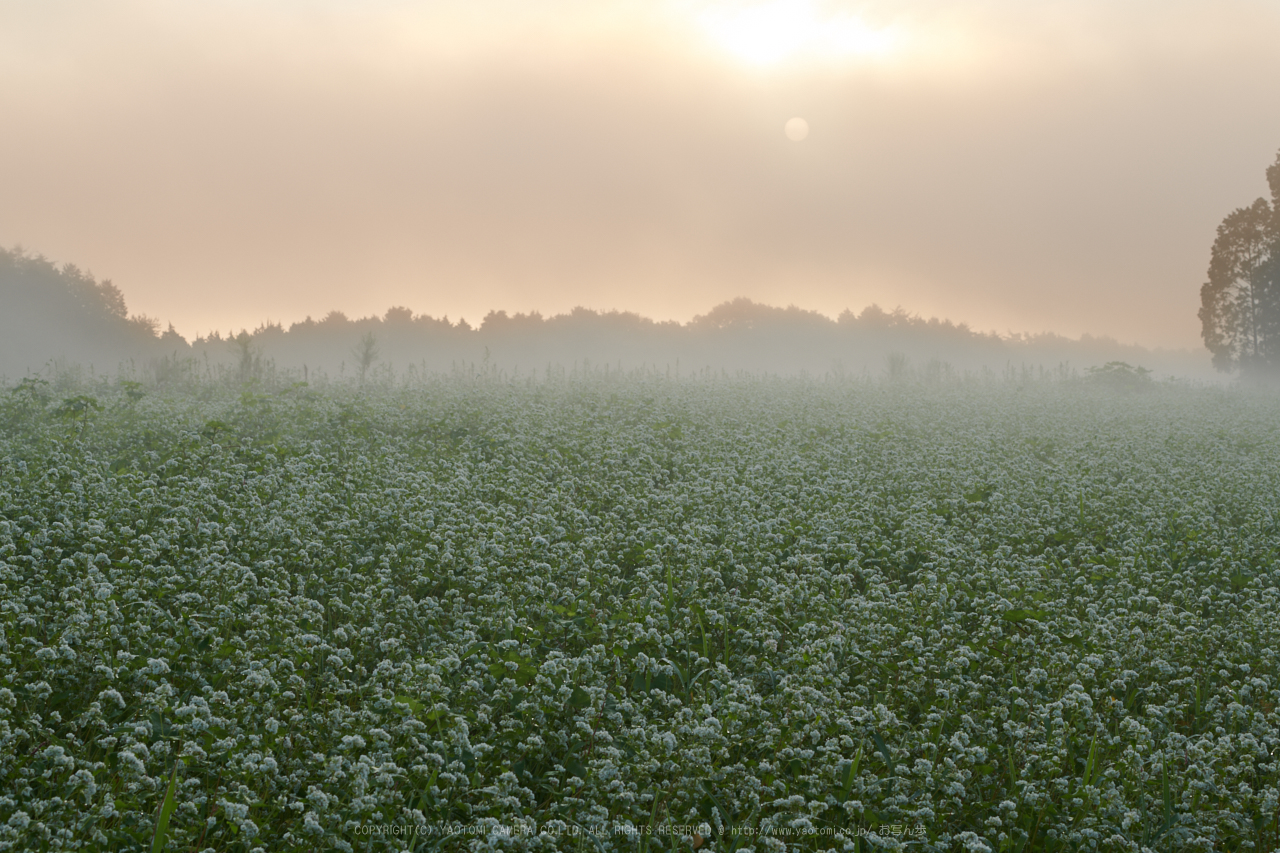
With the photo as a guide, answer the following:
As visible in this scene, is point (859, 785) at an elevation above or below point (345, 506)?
below

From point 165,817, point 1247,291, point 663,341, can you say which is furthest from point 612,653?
point 663,341

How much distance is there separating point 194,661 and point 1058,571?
29.4ft

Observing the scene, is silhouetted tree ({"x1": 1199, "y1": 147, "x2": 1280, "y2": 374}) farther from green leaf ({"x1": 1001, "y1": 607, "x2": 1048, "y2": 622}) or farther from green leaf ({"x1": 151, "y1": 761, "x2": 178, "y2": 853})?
green leaf ({"x1": 151, "y1": 761, "x2": 178, "y2": 853})

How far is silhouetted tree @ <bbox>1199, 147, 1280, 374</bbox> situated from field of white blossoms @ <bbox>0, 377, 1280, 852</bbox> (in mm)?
37713

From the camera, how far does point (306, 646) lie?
19.4ft

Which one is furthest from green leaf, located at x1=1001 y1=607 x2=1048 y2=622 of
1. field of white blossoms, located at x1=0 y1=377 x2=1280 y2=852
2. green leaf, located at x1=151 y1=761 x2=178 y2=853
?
green leaf, located at x1=151 y1=761 x2=178 y2=853

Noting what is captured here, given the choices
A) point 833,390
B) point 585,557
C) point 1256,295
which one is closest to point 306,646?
point 585,557

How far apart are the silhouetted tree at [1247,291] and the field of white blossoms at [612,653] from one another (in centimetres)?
3771

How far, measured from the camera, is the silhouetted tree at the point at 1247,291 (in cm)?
4003

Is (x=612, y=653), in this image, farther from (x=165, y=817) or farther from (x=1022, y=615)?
(x=1022, y=615)

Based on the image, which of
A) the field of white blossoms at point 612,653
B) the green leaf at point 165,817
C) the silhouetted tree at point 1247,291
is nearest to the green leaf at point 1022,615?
the field of white blossoms at point 612,653

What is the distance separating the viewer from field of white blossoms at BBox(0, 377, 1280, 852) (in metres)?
4.54

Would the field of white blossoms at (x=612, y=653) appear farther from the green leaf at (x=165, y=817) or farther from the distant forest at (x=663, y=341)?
the distant forest at (x=663, y=341)

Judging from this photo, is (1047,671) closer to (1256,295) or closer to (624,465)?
(624,465)
